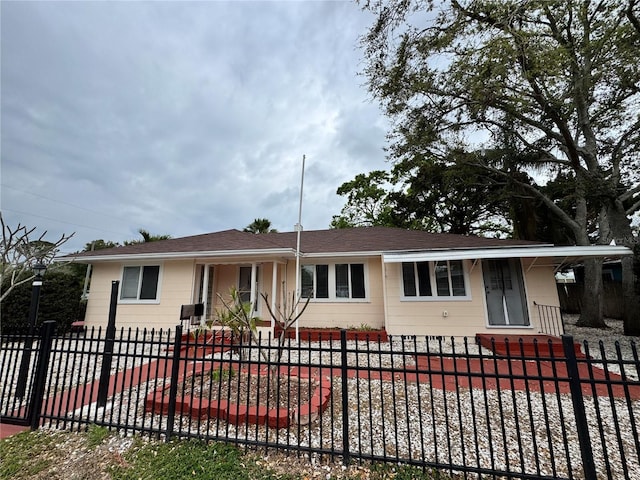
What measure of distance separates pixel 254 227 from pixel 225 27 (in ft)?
47.5

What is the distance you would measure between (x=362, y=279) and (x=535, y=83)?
9.56 m

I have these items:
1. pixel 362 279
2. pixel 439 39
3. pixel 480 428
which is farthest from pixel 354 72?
pixel 480 428

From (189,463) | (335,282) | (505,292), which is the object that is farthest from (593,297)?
(189,463)

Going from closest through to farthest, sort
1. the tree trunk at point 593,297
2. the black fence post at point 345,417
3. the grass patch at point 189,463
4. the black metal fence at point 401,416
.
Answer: the black metal fence at point 401,416
the grass patch at point 189,463
the black fence post at point 345,417
the tree trunk at point 593,297

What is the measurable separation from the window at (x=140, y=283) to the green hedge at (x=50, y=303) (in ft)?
6.14

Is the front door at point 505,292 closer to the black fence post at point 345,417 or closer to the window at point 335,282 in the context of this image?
the window at point 335,282

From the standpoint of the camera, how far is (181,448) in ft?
10.0

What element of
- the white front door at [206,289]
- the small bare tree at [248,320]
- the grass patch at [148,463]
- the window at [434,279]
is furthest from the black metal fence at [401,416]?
the white front door at [206,289]

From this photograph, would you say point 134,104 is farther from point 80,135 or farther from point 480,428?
point 480,428

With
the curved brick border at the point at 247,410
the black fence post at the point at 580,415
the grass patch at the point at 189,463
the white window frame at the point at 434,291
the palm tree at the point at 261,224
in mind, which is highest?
the palm tree at the point at 261,224

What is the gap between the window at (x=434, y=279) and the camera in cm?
916

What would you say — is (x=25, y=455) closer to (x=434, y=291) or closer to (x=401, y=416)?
(x=401, y=416)

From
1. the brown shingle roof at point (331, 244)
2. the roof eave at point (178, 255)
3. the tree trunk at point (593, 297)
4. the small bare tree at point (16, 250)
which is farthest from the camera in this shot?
the tree trunk at point (593, 297)

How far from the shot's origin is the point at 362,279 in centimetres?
1048
